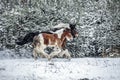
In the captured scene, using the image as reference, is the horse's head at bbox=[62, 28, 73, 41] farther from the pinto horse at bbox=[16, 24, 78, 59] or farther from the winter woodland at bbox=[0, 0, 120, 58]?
the winter woodland at bbox=[0, 0, 120, 58]

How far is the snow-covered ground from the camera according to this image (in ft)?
31.0

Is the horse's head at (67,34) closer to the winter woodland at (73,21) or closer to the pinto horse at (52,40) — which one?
the pinto horse at (52,40)

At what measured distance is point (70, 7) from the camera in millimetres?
17203

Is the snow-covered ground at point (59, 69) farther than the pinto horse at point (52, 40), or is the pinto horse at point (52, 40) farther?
the pinto horse at point (52, 40)

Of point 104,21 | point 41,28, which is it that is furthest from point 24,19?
point 104,21

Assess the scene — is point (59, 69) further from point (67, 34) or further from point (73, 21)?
point (73, 21)

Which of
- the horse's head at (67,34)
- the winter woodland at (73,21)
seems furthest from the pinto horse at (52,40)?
the winter woodland at (73,21)

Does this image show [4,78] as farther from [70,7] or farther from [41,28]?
[70,7]

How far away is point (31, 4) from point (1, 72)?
26.1 ft

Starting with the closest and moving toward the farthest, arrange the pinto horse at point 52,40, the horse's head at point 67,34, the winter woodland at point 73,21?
1. the pinto horse at point 52,40
2. the horse's head at point 67,34
3. the winter woodland at point 73,21

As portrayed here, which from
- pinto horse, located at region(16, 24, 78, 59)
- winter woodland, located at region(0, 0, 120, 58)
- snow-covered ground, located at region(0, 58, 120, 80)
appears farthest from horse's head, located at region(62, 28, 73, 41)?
winter woodland, located at region(0, 0, 120, 58)

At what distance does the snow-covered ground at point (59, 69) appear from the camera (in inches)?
372

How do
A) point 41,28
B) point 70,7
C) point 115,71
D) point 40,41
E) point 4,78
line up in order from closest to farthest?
point 4,78 → point 115,71 → point 40,41 → point 41,28 → point 70,7

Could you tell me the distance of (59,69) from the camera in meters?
10.1
